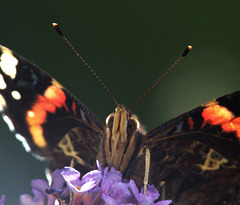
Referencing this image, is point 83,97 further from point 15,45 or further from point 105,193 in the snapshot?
point 105,193

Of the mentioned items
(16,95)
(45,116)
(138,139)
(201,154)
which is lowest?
(201,154)

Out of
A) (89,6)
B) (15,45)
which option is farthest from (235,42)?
(15,45)

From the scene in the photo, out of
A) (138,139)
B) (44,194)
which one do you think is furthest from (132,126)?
(44,194)

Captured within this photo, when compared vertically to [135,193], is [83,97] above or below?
above

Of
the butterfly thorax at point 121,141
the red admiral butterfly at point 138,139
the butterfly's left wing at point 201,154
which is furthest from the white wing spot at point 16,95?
the butterfly's left wing at point 201,154

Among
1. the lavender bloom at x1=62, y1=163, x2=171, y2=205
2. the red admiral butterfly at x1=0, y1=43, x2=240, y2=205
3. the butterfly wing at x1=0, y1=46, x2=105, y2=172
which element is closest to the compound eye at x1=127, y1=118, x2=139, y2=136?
the red admiral butterfly at x1=0, y1=43, x2=240, y2=205

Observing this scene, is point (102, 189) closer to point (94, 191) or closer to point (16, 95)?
point (94, 191)

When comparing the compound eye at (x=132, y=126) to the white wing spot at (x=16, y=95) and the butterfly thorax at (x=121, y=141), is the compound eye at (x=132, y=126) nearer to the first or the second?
the butterfly thorax at (x=121, y=141)

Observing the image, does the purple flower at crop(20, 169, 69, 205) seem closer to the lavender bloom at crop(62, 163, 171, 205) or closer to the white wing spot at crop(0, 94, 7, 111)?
the lavender bloom at crop(62, 163, 171, 205)
